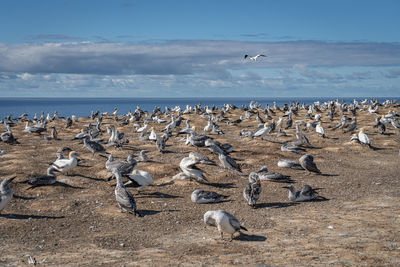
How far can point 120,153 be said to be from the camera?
22.2 metres

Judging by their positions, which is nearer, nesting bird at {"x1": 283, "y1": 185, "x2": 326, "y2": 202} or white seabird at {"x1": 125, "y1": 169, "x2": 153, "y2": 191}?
nesting bird at {"x1": 283, "y1": 185, "x2": 326, "y2": 202}

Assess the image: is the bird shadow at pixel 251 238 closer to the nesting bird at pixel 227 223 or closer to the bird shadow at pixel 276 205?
the nesting bird at pixel 227 223

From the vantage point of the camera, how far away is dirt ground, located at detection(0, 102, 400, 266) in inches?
319

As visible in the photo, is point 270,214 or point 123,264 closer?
point 123,264

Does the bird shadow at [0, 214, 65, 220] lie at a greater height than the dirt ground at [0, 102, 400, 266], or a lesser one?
lesser

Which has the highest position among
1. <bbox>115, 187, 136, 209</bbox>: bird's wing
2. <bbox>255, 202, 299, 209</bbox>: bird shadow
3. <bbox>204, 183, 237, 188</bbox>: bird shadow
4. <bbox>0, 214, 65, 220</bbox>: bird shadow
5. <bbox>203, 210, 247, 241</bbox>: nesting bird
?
<bbox>203, 210, 247, 241</bbox>: nesting bird

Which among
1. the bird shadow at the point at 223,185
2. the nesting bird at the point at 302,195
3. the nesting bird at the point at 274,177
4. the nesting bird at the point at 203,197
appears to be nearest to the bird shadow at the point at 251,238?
the nesting bird at the point at 203,197

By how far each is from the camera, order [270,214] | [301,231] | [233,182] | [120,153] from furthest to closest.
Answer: [120,153], [233,182], [270,214], [301,231]

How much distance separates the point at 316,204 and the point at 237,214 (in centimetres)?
282

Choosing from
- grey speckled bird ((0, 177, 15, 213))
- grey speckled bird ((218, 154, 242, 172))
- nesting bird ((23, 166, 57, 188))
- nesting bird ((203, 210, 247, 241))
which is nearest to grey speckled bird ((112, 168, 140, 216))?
grey speckled bird ((0, 177, 15, 213))

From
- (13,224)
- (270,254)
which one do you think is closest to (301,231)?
(270,254)

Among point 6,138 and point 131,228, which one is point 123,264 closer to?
point 131,228

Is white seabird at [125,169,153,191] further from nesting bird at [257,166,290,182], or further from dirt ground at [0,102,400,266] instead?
nesting bird at [257,166,290,182]

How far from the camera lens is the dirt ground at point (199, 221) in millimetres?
8102
